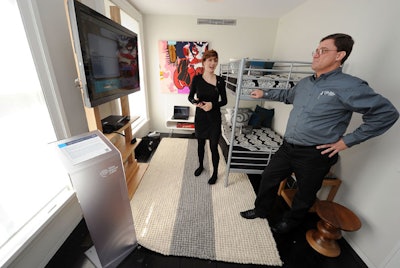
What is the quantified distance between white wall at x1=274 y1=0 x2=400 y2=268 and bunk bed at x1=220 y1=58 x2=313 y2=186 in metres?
0.44

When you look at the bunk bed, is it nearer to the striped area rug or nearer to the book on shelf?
the striped area rug

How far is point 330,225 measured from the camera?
50.4 inches

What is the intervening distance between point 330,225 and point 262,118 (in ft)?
5.98

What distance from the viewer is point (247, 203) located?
1.78 metres

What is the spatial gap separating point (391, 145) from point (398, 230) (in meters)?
0.58

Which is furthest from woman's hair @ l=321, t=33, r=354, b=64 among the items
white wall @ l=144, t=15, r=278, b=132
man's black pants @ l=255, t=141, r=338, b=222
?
white wall @ l=144, t=15, r=278, b=132

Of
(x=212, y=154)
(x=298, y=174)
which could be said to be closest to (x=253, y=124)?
(x=212, y=154)

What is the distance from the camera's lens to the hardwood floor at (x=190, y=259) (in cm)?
120

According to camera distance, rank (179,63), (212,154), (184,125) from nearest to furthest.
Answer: (212,154) → (179,63) → (184,125)

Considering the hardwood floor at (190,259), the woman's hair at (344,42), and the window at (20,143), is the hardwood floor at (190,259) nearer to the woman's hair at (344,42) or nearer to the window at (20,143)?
the window at (20,143)

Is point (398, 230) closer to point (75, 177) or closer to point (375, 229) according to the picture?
point (375, 229)

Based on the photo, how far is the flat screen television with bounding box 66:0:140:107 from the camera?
991 millimetres

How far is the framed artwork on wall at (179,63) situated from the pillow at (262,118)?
1338mm

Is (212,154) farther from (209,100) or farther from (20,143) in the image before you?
(20,143)
